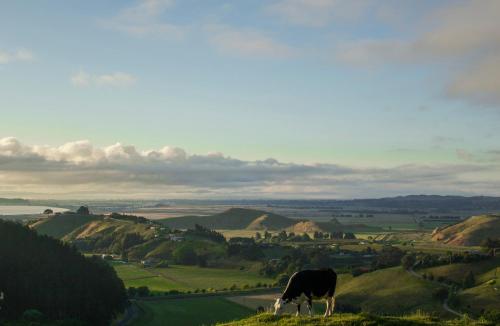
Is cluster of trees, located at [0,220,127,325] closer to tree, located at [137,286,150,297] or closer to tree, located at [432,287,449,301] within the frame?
tree, located at [137,286,150,297]

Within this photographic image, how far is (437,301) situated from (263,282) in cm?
6693

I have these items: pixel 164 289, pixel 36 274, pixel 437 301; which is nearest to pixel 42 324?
pixel 36 274

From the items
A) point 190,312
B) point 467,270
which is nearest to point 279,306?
point 190,312

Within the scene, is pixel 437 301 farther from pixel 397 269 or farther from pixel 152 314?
pixel 152 314

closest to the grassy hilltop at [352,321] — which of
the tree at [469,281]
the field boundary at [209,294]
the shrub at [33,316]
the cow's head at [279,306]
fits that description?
the cow's head at [279,306]

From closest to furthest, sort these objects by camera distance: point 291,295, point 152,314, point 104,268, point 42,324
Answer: point 291,295 → point 42,324 → point 152,314 → point 104,268

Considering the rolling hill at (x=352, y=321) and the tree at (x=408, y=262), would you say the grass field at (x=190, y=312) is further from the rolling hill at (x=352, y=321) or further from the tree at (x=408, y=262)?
the rolling hill at (x=352, y=321)

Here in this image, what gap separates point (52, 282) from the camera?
136 m

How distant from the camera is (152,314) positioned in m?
135

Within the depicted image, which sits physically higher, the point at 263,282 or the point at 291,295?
the point at 291,295

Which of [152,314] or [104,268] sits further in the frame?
[104,268]

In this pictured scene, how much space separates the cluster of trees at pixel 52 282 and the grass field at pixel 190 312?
26.8 ft

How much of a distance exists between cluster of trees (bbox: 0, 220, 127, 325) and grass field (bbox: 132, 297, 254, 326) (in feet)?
26.8

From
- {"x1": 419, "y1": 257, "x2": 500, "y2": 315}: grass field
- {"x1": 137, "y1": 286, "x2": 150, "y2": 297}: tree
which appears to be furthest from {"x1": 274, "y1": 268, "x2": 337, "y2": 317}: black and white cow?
{"x1": 137, "y1": 286, "x2": 150, "y2": 297}: tree
